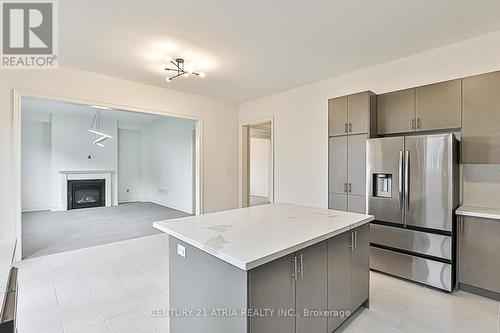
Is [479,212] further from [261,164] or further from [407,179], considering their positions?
[261,164]

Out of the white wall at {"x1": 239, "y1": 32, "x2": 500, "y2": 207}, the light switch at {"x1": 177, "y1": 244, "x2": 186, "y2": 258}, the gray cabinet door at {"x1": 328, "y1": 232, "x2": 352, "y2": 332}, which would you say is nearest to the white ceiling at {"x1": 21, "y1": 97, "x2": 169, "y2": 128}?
the white wall at {"x1": 239, "y1": 32, "x2": 500, "y2": 207}

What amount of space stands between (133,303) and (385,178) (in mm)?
3066

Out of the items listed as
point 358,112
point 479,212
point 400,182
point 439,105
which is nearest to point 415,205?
point 400,182

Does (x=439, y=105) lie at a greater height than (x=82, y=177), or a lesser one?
greater

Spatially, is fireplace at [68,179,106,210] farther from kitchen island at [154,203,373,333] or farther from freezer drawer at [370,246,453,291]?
freezer drawer at [370,246,453,291]

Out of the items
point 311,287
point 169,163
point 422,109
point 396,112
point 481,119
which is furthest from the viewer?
point 169,163

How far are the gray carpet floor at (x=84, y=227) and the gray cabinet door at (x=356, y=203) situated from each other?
11.8 feet

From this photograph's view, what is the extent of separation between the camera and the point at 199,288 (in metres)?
1.53

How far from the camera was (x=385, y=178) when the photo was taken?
2.95 meters

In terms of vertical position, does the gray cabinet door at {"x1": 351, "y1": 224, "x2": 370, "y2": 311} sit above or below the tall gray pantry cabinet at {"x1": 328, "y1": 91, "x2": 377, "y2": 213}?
below

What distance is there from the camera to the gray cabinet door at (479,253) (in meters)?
2.35

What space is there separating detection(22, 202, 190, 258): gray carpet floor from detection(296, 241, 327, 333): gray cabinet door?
149 inches

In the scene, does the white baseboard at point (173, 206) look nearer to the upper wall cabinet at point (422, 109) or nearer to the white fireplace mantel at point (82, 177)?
the white fireplace mantel at point (82, 177)

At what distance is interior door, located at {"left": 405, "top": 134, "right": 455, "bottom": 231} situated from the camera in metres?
2.48
